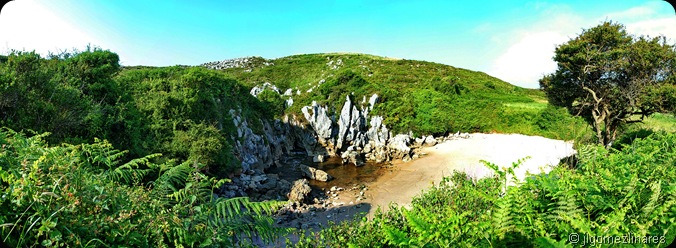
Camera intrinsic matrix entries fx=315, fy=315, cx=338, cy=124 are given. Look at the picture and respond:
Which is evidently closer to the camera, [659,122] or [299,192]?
[299,192]

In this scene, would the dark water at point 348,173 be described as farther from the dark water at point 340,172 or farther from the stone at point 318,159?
the stone at point 318,159

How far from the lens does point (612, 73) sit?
47.1ft

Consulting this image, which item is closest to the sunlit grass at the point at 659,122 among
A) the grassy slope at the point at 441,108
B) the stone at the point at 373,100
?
the grassy slope at the point at 441,108

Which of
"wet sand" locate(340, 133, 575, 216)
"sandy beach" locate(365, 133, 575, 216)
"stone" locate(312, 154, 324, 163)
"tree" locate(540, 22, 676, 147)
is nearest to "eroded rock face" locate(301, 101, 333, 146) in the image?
"stone" locate(312, 154, 324, 163)

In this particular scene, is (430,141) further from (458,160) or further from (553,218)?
(553,218)

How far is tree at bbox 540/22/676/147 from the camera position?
1337 cm

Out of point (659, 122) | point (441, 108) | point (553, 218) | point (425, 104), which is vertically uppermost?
point (425, 104)

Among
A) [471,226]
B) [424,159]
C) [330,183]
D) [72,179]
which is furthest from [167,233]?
[424,159]

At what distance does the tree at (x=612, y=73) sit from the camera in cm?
1337

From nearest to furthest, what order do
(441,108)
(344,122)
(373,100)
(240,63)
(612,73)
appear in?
1. (612,73)
2. (344,122)
3. (441,108)
4. (373,100)
5. (240,63)

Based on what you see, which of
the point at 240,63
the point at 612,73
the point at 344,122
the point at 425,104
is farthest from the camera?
the point at 240,63

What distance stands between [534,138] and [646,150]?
79.0ft

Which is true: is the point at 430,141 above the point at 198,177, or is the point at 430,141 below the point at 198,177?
below

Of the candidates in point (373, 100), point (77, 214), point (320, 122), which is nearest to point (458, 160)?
point (373, 100)
